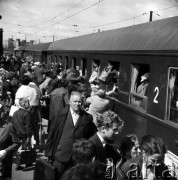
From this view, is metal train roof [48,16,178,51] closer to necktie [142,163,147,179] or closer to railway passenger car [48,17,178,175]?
railway passenger car [48,17,178,175]

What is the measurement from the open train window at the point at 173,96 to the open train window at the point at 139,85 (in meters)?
1.04

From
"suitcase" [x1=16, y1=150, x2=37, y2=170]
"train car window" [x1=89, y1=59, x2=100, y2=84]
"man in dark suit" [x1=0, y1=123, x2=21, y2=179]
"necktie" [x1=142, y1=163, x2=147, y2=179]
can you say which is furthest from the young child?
"train car window" [x1=89, y1=59, x2=100, y2=84]

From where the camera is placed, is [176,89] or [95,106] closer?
[176,89]

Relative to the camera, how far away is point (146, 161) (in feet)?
9.79

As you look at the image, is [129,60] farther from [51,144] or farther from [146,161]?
[146,161]

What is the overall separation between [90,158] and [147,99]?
3.12 m

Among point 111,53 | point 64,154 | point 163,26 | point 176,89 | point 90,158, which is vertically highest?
point 163,26

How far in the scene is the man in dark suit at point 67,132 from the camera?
4199 mm

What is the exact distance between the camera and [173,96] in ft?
16.9

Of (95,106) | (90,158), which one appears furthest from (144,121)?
(90,158)

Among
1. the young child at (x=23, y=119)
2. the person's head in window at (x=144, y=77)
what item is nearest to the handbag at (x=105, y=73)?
the person's head in window at (x=144, y=77)

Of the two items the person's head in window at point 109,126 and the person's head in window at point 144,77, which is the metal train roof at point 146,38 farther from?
the person's head in window at point 109,126

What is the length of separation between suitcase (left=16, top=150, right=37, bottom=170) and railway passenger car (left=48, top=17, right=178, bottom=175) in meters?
1.85

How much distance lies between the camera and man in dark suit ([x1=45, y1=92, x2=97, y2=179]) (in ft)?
13.8
